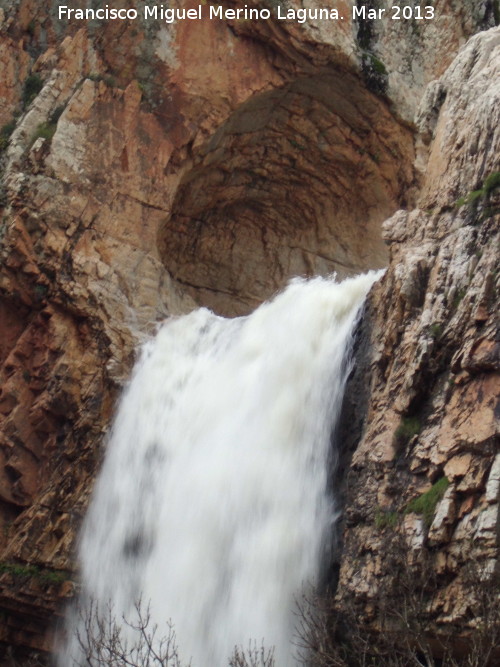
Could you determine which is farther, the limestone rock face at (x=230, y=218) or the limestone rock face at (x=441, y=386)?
the limestone rock face at (x=230, y=218)

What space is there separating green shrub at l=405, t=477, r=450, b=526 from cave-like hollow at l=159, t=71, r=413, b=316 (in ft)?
36.5

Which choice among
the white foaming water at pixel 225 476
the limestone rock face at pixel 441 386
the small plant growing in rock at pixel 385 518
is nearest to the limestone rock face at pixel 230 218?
the limestone rock face at pixel 441 386

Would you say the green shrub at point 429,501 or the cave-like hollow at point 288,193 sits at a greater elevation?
the cave-like hollow at point 288,193

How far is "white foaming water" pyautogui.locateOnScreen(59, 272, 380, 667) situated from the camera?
42.9 feet

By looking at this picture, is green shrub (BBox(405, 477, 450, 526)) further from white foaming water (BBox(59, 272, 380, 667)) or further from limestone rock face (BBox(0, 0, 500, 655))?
white foaming water (BBox(59, 272, 380, 667))

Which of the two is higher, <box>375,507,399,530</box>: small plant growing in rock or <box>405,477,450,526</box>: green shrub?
<box>405,477,450,526</box>: green shrub

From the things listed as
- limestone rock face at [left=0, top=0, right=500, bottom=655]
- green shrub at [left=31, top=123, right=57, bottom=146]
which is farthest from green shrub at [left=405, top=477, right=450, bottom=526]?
green shrub at [left=31, top=123, right=57, bottom=146]

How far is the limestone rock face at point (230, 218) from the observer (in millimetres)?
12391

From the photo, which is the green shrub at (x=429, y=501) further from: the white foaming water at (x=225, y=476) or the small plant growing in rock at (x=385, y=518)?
the white foaming water at (x=225, y=476)

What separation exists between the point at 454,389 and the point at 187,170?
33.9 feet

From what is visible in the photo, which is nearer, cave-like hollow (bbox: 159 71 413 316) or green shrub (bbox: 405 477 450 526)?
green shrub (bbox: 405 477 450 526)

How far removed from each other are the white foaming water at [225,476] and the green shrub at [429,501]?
6.70ft

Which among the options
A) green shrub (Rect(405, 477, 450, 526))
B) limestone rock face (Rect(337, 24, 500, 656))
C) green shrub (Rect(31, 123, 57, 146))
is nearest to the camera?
limestone rock face (Rect(337, 24, 500, 656))

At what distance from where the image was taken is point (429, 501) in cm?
1120
